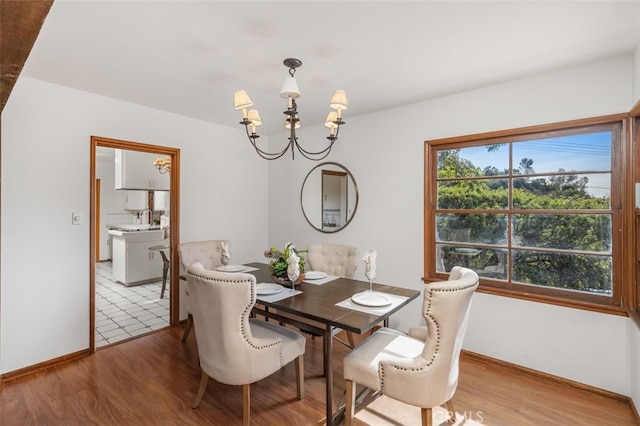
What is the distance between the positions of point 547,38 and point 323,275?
7.43ft

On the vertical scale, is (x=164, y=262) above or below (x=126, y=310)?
above

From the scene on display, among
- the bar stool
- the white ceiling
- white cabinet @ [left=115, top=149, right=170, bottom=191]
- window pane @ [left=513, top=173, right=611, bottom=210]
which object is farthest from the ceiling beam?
white cabinet @ [left=115, top=149, right=170, bottom=191]

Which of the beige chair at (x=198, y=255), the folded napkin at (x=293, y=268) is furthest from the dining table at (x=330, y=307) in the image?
the beige chair at (x=198, y=255)

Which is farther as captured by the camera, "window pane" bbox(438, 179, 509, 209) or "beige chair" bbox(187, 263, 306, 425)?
"window pane" bbox(438, 179, 509, 209)

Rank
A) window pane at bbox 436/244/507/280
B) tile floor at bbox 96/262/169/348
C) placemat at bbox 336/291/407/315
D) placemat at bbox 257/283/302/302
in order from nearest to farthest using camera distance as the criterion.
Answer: placemat at bbox 336/291/407/315
placemat at bbox 257/283/302/302
window pane at bbox 436/244/507/280
tile floor at bbox 96/262/169/348

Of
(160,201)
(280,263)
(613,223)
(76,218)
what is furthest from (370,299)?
(160,201)

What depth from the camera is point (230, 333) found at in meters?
1.72

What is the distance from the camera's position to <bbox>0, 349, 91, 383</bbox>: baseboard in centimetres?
237

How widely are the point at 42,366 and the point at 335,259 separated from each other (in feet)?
8.61

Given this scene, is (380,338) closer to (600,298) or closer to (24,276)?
(600,298)

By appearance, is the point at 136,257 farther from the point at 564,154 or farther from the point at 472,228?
the point at 564,154

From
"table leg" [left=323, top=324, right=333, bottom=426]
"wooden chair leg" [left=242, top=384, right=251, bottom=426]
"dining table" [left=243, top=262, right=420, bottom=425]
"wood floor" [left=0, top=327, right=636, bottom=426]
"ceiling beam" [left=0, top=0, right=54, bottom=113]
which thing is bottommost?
"wood floor" [left=0, top=327, right=636, bottom=426]

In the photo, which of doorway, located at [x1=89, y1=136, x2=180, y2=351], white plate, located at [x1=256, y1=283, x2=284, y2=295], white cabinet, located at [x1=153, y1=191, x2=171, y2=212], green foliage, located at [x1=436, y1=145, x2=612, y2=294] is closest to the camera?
white plate, located at [x1=256, y1=283, x2=284, y2=295]

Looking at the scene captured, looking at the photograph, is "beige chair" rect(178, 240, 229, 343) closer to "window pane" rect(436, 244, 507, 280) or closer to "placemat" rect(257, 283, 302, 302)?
"placemat" rect(257, 283, 302, 302)
